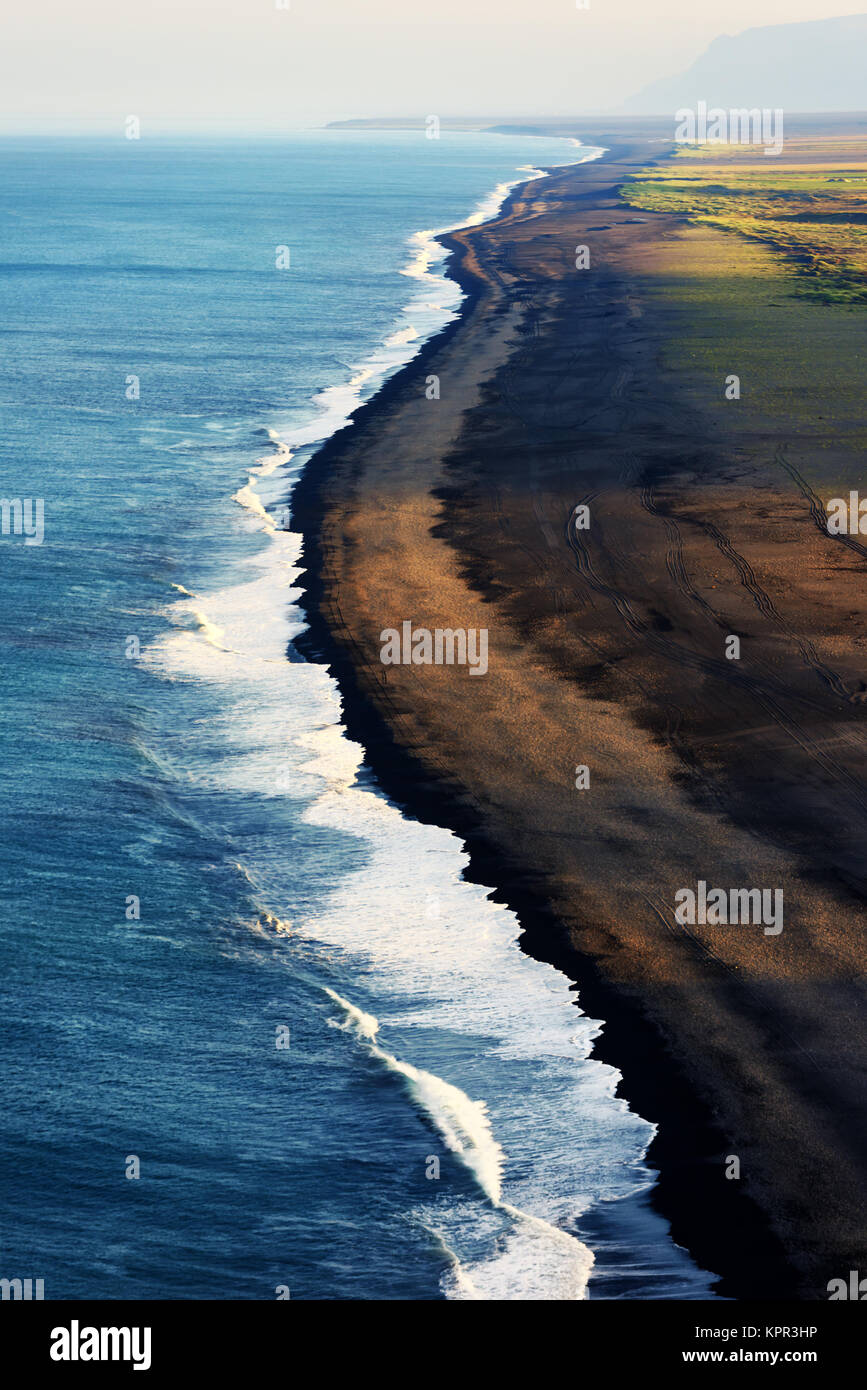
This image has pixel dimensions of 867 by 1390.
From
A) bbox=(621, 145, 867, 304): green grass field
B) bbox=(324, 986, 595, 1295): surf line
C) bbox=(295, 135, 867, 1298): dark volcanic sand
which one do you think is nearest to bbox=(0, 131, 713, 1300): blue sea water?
bbox=(324, 986, 595, 1295): surf line

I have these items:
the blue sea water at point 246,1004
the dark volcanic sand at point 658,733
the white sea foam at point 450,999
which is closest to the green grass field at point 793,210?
the dark volcanic sand at point 658,733

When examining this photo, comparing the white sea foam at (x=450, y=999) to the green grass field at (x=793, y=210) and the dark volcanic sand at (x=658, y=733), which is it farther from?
the green grass field at (x=793, y=210)

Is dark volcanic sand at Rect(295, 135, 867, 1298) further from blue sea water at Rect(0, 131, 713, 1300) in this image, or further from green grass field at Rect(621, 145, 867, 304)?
green grass field at Rect(621, 145, 867, 304)

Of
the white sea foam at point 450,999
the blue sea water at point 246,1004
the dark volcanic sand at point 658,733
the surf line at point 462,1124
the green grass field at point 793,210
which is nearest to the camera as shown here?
the blue sea water at point 246,1004

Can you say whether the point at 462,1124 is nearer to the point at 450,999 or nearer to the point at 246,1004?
the point at 450,999
